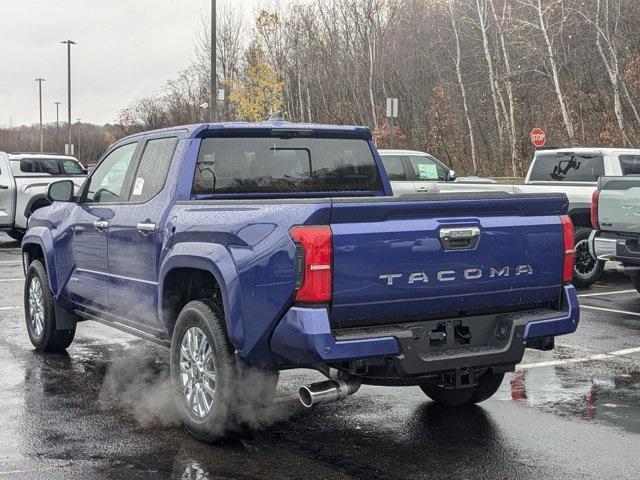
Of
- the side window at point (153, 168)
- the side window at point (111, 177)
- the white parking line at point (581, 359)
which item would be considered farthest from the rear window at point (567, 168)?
the side window at point (153, 168)

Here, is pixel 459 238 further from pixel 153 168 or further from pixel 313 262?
pixel 153 168

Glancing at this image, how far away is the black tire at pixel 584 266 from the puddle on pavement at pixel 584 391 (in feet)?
17.2

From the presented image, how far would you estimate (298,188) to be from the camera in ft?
20.7

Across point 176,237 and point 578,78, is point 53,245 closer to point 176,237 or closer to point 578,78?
point 176,237

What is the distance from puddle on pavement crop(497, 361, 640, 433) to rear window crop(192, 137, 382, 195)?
186 centimetres

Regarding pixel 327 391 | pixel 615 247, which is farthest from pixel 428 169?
pixel 327 391

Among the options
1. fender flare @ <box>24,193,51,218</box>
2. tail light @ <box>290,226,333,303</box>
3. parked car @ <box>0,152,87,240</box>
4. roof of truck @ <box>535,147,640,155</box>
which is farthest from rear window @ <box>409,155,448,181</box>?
tail light @ <box>290,226,333,303</box>

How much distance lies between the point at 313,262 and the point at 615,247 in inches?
274

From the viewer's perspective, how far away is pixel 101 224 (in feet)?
22.1

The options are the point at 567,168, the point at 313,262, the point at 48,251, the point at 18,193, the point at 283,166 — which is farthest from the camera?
the point at 18,193

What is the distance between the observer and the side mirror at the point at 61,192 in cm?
738

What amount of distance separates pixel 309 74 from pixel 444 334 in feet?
184

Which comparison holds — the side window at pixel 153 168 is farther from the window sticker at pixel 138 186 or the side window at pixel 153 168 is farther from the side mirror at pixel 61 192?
the side mirror at pixel 61 192

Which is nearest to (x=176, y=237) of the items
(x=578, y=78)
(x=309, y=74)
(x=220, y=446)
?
(x=220, y=446)
